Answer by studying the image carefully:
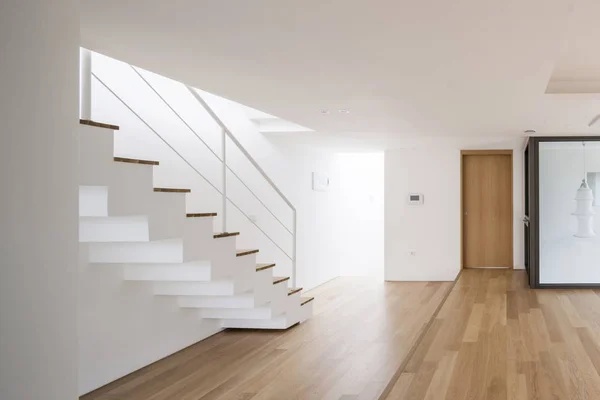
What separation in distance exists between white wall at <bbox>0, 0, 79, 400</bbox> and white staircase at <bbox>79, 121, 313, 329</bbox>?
1251mm

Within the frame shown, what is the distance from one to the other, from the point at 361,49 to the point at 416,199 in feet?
23.5

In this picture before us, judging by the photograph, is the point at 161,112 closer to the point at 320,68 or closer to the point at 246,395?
the point at 320,68

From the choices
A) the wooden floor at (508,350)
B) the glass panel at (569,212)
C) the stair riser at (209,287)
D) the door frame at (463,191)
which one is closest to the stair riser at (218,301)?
the stair riser at (209,287)

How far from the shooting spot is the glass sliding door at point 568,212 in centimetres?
890

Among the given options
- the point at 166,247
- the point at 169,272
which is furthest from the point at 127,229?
the point at 169,272

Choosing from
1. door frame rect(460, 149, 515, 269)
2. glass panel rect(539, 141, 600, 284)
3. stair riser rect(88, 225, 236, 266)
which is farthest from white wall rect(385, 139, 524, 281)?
stair riser rect(88, 225, 236, 266)

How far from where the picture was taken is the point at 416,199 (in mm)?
10852

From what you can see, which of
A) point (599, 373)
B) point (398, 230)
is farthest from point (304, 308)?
point (398, 230)

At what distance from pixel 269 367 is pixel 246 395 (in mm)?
786

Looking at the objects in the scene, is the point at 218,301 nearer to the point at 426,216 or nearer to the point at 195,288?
the point at 195,288

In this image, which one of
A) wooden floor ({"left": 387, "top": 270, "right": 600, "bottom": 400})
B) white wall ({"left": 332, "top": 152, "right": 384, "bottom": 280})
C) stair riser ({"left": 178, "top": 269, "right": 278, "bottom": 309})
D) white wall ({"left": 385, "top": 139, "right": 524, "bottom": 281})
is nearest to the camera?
wooden floor ({"left": 387, "top": 270, "right": 600, "bottom": 400})

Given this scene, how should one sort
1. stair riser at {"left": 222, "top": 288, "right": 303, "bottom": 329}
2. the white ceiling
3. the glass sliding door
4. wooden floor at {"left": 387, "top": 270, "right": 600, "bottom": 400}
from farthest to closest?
1. the glass sliding door
2. stair riser at {"left": 222, "top": 288, "right": 303, "bottom": 329}
3. wooden floor at {"left": 387, "top": 270, "right": 600, "bottom": 400}
4. the white ceiling

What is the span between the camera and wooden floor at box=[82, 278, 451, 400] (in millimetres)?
4629

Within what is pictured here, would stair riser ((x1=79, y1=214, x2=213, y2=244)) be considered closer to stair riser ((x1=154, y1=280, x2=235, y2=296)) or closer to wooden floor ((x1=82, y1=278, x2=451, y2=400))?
wooden floor ((x1=82, y1=278, x2=451, y2=400))
